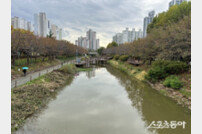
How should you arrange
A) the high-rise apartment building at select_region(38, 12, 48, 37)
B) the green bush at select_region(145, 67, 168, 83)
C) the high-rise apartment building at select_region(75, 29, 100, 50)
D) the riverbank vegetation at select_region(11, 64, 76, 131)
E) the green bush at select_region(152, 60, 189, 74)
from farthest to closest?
the high-rise apartment building at select_region(75, 29, 100, 50), the high-rise apartment building at select_region(38, 12, 48, 37), the green bush at select_region(145, 67, 168, 83), the green bush at select_region(152, 60, 189, 74), the riverbank vegetation at select_region(11, 64, 76, 131)

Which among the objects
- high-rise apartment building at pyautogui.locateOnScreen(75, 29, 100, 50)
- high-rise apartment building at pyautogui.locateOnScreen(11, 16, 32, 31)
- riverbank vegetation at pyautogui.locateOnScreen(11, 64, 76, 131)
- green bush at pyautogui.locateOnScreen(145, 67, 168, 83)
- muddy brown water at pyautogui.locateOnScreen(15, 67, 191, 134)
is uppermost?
high-rise apartment building at pyautogui.locateOnScreen(75, 29, 100, 50)

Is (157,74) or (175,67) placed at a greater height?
(175,67)

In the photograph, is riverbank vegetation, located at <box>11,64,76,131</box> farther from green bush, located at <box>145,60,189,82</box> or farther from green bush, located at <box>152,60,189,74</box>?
green bush, located at <box>152,60,189,74</box>

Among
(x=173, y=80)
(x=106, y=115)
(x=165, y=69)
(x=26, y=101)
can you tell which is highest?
(x=165, y=69)

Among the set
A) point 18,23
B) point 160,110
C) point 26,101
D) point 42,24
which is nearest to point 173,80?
point 160,110

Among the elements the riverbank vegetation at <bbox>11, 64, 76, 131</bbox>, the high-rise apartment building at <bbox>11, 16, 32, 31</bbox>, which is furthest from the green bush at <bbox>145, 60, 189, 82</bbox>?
the high-rise apartment building at <bbox>11, 16, 32, 31</bbox>

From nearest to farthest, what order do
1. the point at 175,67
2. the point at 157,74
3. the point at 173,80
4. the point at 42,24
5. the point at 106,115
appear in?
the point at 106,115 < the point at 173,80 < the point at 175,67 < the point at 157,74 < the point at 42,24

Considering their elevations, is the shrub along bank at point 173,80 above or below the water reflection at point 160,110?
above

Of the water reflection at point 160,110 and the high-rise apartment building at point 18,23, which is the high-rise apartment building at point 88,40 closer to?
the high-rise apartment building at point 18,23

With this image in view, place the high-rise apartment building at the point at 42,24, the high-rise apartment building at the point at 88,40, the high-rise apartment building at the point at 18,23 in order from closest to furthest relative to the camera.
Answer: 1. the high-rise apartment building at the point at 18,23
2. the high-rise apartment building at the point at 42,24
3. the high-rise apartment building at the point at 88,40

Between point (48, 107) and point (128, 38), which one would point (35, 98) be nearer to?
point (48, 107)

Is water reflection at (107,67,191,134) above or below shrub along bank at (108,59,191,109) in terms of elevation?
below

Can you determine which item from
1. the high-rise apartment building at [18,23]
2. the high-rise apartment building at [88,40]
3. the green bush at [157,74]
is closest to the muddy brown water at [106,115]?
the green bush at [157,74]

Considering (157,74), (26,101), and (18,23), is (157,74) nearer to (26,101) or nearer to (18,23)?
(26,101)
